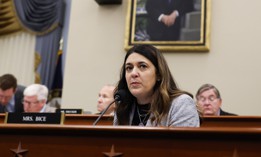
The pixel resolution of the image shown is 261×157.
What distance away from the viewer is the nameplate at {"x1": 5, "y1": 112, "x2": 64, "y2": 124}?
2012mm

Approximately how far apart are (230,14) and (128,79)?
120 inches

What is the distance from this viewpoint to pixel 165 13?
207 inches

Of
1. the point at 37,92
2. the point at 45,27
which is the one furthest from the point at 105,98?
the point at 45,27

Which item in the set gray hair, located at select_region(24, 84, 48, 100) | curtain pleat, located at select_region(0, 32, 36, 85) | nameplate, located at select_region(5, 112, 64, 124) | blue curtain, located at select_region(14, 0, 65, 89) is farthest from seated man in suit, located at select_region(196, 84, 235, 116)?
curtain pleat, located at select_region(0, 32, 36, 85)

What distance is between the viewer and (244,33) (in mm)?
5008

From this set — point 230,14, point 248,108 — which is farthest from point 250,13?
point 248,108

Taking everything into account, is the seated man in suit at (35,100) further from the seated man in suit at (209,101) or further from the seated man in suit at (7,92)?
the seated man in suit at (209,101)

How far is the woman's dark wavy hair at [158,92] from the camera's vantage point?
2.44m

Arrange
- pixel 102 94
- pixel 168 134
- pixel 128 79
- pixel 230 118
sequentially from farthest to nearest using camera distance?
pixel 102 94
pixel 230 118
pixel 128 79
pixel 168 134

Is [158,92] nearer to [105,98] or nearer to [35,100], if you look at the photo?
[105,98]

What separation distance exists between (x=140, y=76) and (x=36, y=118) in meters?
0.78

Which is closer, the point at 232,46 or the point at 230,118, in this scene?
the point at 230,118

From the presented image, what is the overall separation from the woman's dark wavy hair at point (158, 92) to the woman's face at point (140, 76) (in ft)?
0.13

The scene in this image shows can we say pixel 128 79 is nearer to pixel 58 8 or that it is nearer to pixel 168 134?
pixel 168 134
